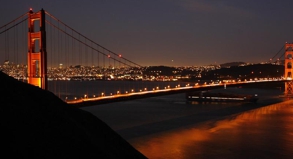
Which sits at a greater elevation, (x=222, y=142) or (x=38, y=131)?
(x=38, y=131)

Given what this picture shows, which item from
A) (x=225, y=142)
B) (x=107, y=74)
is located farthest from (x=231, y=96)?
(x=225, y=142)

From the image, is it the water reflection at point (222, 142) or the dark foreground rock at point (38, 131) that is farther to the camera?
the water reflection at point (222, 142)

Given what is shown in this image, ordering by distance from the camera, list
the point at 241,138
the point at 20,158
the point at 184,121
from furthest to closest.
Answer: the point at 184,121
the point at 241,138
the point at 20,158

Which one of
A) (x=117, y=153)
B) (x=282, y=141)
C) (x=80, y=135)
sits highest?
(x=80, y=135)

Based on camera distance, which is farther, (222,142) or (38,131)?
(222,142)

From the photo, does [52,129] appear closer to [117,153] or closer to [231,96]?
[117,153]
